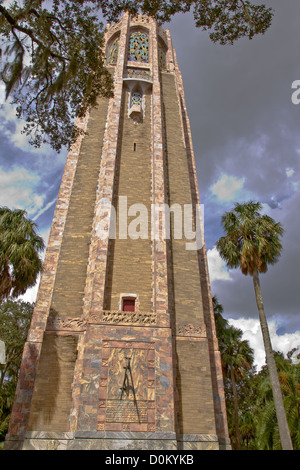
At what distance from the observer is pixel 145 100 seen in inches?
898

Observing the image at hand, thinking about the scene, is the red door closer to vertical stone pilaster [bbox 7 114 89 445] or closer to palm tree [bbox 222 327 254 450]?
vertical stone pilaster [bbox 7 114 89 445]

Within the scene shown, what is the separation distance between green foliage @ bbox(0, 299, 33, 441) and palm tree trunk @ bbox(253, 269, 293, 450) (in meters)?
17.7

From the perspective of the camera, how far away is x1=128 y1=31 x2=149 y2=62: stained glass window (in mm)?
25625

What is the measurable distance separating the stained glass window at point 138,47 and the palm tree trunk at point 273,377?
18405 millimetres

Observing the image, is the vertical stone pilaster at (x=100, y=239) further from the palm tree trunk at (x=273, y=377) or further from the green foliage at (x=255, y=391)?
the green foliage at (x=255, y=391)

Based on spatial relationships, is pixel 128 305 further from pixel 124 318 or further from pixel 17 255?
pixel 17 255

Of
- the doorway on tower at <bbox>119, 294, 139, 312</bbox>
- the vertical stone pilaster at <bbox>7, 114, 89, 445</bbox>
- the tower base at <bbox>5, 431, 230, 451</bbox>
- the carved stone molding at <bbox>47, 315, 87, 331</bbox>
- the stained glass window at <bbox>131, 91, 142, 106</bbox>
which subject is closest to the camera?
the tower base at <bbox>5, 431, 230, 451</bbox>

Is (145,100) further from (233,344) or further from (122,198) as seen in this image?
(233,344)

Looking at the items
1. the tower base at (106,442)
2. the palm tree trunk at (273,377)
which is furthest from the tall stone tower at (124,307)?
the palm tree trunk at (273,377)

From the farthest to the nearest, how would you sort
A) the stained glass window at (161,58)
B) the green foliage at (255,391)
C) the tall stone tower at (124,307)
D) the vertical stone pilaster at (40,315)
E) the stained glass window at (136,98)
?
1. the stained glass window at (161,58)
2. the stained glass window at (136,98)
3. the green foliage at (255,391)
4. the vertical stone pilaster at (40,315)
5. the tall stone tower at (124,307)

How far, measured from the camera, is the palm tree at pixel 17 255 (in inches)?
516

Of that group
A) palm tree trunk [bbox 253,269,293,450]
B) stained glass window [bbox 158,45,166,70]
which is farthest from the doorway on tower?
stained glass window [bbox 158,45,166,70]

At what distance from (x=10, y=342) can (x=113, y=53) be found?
22796 mm
